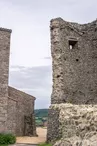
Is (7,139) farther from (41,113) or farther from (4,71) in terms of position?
(41,113)

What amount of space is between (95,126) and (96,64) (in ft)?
37.6

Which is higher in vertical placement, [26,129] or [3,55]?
[3,55]

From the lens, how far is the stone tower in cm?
2658

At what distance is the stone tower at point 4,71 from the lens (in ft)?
87.2

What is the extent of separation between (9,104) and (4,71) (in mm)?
2401

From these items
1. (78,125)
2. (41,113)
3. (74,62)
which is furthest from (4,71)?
(41,113)

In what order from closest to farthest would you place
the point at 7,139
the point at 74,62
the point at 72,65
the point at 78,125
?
the point at 78,125, the point at 72,65, the point at 74,62, the point at 7,139

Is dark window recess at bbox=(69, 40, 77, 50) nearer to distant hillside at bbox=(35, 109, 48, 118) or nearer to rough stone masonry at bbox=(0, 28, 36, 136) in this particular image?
rough stone masonry at bbox=(0, 28, 36, 136)

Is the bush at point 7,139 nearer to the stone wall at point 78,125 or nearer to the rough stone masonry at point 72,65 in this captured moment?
the rough stone masonry at point 72,65

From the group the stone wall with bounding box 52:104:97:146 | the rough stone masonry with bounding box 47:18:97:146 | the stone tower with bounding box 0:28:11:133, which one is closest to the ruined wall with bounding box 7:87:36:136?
the stone tower with bounding box 0:28:11:133

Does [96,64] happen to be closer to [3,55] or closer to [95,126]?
[3,55]

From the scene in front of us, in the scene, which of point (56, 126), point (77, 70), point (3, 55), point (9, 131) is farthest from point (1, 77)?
point (56, 126)

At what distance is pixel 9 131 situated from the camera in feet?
87.5

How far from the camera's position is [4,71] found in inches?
1076
